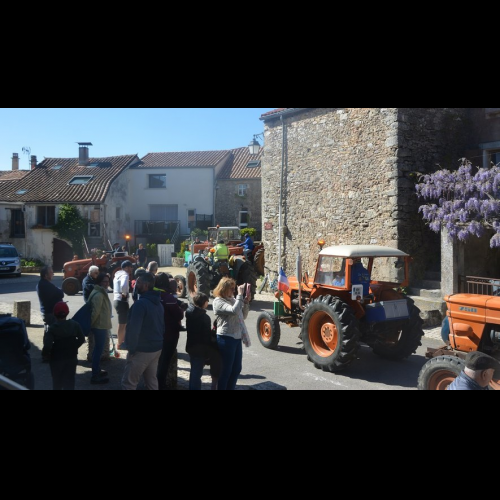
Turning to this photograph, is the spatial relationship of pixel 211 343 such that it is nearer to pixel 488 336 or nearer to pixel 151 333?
pixel 151 333

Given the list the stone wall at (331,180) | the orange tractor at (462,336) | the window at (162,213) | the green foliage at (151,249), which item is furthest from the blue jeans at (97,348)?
the green foliage at (151,249)

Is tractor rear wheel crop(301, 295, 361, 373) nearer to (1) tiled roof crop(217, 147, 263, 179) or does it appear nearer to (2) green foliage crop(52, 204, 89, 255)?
(2) green foliage crop(52, 204, 89, 255)

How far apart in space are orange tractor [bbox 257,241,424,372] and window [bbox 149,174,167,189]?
8.14 meters

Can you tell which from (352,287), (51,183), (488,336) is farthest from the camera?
(51,183)

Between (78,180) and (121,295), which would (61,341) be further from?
(78,180)

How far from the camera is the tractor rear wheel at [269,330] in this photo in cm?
655

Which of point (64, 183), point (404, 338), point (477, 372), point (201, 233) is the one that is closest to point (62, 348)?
point (477, 372)

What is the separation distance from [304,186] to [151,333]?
26.9 ft

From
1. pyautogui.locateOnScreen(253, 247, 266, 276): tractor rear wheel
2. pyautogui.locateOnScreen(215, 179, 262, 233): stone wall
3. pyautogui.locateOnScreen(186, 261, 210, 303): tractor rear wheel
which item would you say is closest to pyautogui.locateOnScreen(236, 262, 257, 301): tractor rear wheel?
pyautogui.locateOnScreen(186, 261, 210, 303): tractor rear wheel

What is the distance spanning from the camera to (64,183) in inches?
619

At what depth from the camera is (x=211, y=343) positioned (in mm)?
4242

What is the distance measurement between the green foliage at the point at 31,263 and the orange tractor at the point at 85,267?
465cm

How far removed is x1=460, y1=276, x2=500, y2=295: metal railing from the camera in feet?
24.3
